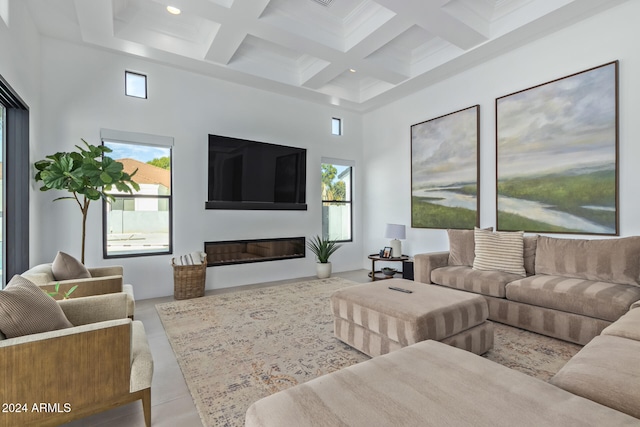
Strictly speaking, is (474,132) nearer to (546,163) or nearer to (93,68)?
(546,163)

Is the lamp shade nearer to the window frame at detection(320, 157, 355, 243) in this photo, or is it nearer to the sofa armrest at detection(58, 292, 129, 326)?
the window frame at detection(320, 157, 355, 243)

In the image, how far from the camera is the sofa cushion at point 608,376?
112cm

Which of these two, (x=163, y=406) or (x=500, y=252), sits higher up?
(x=500, y=252)

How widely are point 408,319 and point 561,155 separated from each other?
2971mm

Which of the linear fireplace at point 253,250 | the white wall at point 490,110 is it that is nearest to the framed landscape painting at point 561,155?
the white wall at point 490,110

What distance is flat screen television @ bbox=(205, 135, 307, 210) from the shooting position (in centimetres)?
466

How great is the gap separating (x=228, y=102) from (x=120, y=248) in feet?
8.76

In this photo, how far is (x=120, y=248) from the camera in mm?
4070

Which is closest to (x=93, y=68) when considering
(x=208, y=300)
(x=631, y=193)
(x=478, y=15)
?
(x=208, y=300)

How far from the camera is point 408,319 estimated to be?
80.4 inches

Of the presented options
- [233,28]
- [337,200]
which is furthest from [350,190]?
[233,28]

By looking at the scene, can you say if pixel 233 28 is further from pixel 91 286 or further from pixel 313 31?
pixel 91 286

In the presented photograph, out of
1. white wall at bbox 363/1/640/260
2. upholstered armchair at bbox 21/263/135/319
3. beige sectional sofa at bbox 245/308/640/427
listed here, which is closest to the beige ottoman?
beige sectional sofa at bbox 245/308/640/427

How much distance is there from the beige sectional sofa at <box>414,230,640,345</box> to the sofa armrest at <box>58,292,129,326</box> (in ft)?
10.6
